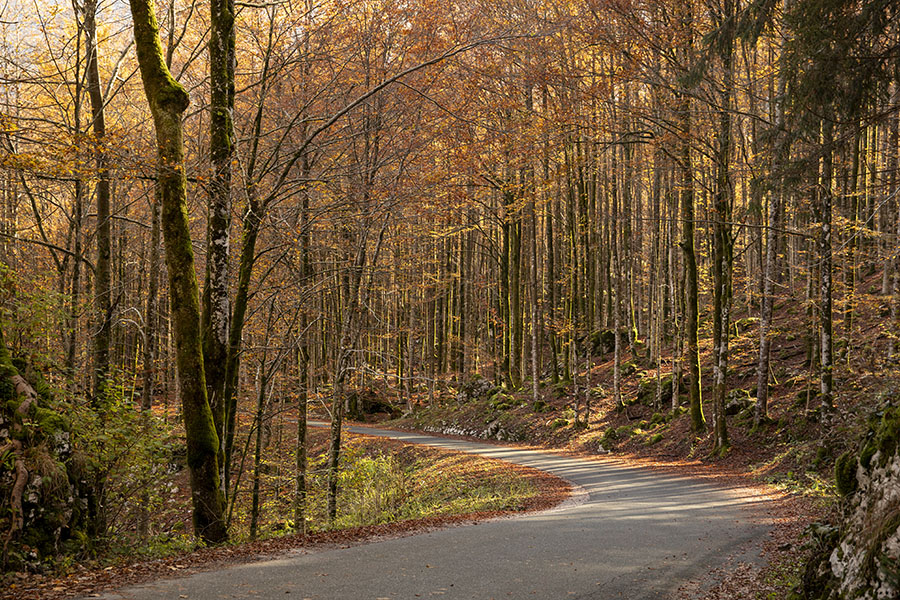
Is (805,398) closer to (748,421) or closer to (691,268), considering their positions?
Answer: (748,421)

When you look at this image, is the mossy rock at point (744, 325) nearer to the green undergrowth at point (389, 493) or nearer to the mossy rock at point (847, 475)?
the green undergrowth at point (389, 493)

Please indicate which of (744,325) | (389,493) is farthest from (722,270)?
(389,493)

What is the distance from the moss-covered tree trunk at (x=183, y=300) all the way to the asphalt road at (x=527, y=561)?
1827 mm

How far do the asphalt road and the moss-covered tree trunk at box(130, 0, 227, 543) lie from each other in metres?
1.83

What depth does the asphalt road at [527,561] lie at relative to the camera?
5.44 m

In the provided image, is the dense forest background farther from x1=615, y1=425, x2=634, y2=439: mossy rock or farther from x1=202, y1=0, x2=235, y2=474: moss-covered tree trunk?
x1=615, y1=425, x2=634, y2=439: mossy rock

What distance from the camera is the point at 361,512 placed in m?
13.4

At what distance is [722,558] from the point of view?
22.6 ft

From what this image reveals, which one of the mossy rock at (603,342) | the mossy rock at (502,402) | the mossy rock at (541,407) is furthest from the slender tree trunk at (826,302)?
the mossy rock at (603,342)

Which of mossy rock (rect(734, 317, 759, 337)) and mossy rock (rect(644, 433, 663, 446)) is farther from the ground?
mossy rock (rect(734, 317, 759, 337))

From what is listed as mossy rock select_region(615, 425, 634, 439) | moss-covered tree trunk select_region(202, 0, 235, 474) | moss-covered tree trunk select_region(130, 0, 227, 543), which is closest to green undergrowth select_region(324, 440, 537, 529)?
moss-covered tree trunk select_region(130, 0, 227, 543)

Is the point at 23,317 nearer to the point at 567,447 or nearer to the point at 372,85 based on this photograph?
the point at 372,85

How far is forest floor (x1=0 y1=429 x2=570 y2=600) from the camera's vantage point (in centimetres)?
567

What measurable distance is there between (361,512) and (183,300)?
7.44m
